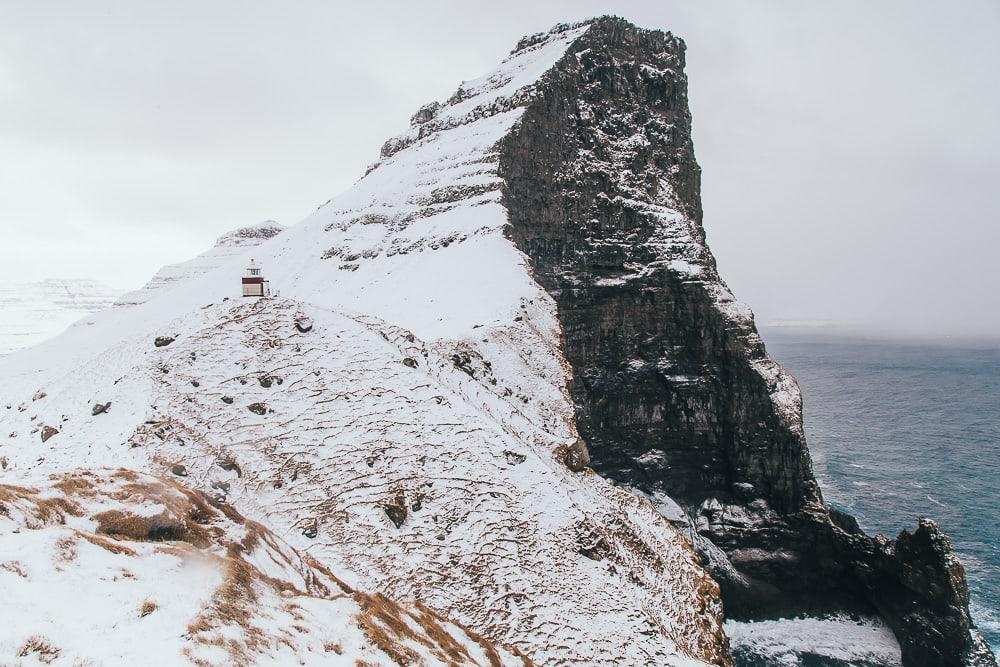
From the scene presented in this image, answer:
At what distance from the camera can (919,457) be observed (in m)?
71.7

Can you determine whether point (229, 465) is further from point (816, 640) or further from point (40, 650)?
point (816, 640)

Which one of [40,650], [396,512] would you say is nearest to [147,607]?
[40,650]

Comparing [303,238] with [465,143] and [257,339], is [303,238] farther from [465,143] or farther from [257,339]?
[257,339]

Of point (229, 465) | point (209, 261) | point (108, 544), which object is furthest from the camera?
point (209, 261)

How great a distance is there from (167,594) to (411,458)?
10332 mm

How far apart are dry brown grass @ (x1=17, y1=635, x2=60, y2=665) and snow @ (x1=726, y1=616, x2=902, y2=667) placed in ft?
150

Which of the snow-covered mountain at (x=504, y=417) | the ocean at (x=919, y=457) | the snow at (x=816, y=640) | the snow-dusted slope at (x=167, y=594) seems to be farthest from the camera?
the ocean at (x=919, y=457)

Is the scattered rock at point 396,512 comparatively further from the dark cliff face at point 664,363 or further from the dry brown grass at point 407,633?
the dark cliff face at point 664,363

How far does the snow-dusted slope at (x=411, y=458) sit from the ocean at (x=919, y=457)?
131 feet

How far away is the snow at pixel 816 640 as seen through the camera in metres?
37.1

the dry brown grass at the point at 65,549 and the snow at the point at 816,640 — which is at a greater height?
the dry brown grass at the point at 65,549

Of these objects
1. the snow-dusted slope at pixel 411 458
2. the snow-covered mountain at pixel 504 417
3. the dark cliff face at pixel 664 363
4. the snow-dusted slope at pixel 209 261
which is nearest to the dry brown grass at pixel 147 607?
the snow-covered mountain at pixel 504 417

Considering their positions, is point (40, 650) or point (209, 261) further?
point (209, 261)

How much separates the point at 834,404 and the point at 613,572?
393 ft
